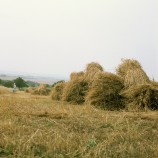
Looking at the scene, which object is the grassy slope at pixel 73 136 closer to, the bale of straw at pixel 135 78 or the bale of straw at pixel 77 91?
the bale of straw at pixel 135 78

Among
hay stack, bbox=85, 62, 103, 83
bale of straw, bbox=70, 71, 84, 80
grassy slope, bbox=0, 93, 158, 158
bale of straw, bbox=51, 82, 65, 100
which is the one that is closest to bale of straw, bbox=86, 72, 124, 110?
hay stack, bbox=85, 62, 103, 83

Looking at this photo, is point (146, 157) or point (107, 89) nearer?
point (146, 157)

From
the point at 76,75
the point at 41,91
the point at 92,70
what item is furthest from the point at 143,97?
the point at 41,91

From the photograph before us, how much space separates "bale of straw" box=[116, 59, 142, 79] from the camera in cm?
1138

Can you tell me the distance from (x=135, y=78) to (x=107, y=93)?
0.82 m

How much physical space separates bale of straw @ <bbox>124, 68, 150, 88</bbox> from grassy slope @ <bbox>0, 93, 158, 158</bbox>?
2775 mm

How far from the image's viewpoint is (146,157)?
4.68 m

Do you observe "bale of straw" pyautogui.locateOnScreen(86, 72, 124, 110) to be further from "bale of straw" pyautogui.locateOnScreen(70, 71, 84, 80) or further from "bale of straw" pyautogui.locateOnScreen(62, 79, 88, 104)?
"bale of straw" pyautogui.locateOnScreen(70, 71, 84, 80)

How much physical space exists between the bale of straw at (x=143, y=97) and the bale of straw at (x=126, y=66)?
4.73 ft

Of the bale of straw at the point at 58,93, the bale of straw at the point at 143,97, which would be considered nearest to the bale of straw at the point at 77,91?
the bale of straw at the point at 58,93

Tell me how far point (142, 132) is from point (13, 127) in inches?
71.5

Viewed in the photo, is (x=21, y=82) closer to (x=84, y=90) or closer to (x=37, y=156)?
(x=84, y=90)

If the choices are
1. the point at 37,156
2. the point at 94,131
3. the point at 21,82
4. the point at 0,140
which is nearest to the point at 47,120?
the point at 94,131

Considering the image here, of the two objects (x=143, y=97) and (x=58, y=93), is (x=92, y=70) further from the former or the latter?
(x=143, y=97)
